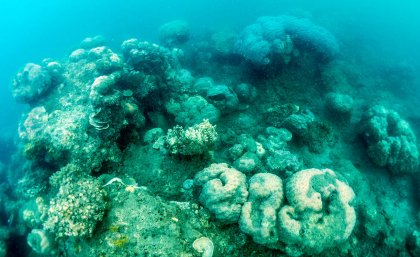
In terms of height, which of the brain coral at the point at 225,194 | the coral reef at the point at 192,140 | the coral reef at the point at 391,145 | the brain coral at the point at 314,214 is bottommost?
the coral reef at the point at 391,145

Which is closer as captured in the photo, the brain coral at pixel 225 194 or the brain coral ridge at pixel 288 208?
the brain coral ridge at pixel 288 208

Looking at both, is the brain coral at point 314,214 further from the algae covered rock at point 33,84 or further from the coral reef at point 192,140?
the algae covered rock at point 33,84

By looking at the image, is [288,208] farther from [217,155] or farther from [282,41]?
[282,41]

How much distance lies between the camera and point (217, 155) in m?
6.20

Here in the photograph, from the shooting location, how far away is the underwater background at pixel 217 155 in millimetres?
4207

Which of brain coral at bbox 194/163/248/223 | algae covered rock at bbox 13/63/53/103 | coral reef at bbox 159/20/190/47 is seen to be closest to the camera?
brain coral at bbox 194/163/248/223

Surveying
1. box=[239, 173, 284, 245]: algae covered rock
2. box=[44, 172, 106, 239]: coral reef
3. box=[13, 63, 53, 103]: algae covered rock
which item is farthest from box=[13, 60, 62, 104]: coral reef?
box=[239, 173, 284, 245]: algae covered rock

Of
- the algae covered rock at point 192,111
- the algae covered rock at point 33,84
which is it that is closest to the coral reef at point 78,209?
the algae covered rock at point 192,111

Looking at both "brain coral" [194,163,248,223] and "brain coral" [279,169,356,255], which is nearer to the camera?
"brain coral" [279,169,356,255]

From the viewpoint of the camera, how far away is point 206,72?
1151 cm

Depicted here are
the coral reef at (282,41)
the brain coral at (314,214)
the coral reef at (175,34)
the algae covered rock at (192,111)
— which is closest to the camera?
the brain coral at (314,214)

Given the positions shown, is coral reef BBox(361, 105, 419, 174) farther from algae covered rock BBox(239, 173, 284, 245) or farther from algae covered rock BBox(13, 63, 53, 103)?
algae covered rock BBox(13, 63, 53, 103)

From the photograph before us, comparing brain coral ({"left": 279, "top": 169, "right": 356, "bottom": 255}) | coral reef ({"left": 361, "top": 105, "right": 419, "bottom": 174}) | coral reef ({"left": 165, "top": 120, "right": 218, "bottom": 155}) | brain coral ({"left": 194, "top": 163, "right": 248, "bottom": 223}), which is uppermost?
coral reef ({"left": 165, "top": 120, "right": 218, "bottom": 155})

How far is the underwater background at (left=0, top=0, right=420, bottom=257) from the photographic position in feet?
13.8
